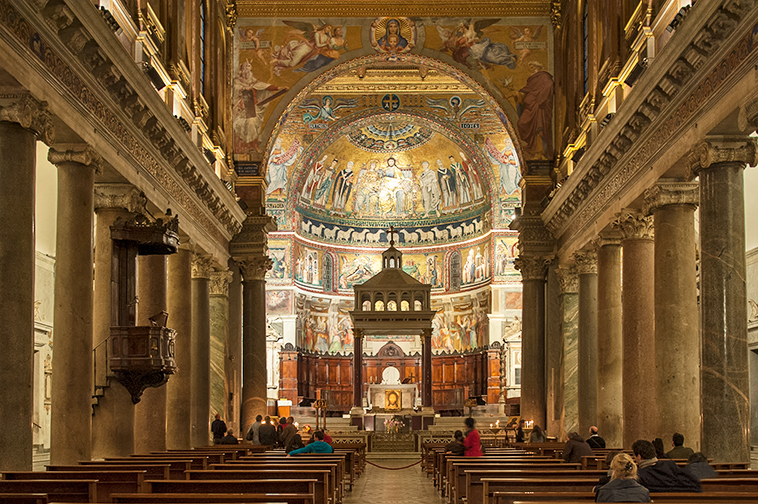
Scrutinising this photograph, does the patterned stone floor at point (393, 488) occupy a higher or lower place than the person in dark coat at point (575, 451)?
lower

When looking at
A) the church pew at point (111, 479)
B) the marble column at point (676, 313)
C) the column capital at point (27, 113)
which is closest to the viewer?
the church pew at point (111, 479)

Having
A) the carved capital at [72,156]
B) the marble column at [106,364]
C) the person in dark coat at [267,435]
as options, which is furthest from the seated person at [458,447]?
the carved capital at [72,156]

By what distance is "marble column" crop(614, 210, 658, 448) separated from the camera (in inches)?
744

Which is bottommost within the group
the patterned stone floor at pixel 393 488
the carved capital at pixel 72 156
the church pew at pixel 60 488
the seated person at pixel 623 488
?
the patterned stone floor at pixel 393 488

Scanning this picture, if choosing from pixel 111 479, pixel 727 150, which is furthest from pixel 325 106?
pixel 111 479

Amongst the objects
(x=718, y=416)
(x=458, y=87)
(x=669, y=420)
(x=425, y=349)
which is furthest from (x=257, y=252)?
(x=718, y=416)

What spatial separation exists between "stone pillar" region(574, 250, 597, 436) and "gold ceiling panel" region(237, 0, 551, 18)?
8.44 m

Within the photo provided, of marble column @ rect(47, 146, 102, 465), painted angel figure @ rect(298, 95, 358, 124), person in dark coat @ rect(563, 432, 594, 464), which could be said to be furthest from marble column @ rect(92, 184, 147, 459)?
painted angel figure @ rect(298, 95, 358, 124)

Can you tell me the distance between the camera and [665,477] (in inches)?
340

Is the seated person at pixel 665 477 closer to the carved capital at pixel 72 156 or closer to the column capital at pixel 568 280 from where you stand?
the carved capital at pixel 72 156

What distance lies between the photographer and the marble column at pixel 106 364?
16.3 meters

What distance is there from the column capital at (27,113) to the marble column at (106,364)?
4.07 metres

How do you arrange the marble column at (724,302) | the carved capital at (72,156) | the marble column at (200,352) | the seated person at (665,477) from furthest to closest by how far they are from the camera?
the marble column at (200,352)
the carved capital at (72,156)
the marble column at (724,302)
the seated person at (665,477)

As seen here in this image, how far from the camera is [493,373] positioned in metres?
42.2
